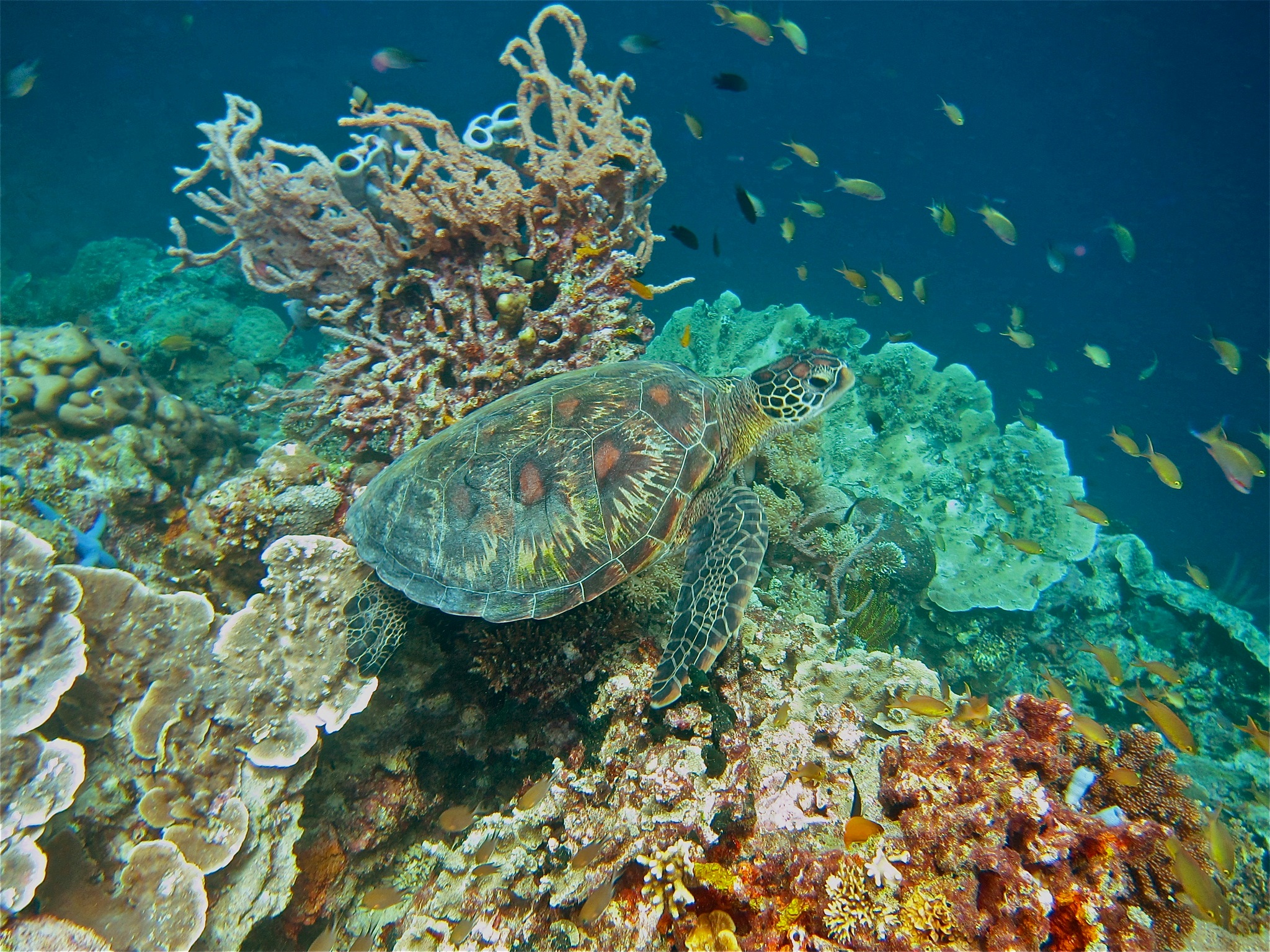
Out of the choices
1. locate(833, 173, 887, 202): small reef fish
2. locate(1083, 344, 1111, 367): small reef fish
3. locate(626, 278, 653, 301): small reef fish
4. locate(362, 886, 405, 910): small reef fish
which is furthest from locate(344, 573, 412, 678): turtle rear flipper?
locate(1083, 344, 1111, 367): small reef fish

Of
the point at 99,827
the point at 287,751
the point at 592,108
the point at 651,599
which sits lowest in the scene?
the point at 99,827

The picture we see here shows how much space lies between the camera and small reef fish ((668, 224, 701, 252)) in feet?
17.3

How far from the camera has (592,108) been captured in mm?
4551

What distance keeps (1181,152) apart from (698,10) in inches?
1436

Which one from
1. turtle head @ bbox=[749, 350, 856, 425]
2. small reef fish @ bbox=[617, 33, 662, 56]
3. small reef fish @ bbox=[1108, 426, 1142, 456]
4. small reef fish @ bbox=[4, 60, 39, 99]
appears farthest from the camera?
small reef fish @ bbox=[4, 60, 39, 99]

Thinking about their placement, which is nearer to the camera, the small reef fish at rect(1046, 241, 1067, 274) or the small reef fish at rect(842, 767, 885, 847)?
the small reef fish at rect(842, 767, 885, 847)

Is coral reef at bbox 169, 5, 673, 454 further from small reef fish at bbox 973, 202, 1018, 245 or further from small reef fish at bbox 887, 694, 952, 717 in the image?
small reef fish at bbox 973, 202, 1018, 245

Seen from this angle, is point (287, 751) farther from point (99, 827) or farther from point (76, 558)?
point (76, 558)

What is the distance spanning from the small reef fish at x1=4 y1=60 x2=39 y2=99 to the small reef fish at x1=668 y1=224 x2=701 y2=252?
49.6 ft

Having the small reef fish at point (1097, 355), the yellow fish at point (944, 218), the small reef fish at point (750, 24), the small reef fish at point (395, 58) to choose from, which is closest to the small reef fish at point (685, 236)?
the small reef fish at point (750, 24)

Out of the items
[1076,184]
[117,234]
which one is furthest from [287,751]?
[1076,184]

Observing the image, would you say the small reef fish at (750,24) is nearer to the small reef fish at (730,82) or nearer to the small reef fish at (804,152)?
the small reef fish at (730,82)

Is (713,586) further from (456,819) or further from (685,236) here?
Result: (685,236)

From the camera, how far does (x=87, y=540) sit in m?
3.32
